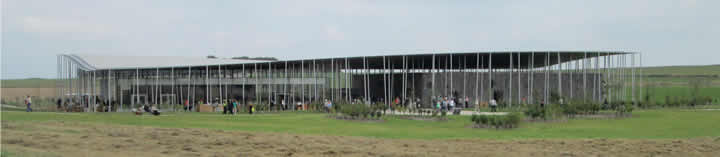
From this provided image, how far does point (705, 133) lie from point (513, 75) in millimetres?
26787

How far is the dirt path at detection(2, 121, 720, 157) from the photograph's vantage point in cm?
1355

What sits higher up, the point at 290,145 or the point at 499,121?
the point at 499,121

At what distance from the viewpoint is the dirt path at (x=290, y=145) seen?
44.5 ft

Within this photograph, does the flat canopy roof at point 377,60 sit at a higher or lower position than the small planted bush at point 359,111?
higher

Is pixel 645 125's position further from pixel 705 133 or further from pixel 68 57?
pixel 68 57

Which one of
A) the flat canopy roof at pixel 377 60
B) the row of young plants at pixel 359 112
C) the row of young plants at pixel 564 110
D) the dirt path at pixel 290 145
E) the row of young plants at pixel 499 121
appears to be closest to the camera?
the dirt path at pixel 290 145

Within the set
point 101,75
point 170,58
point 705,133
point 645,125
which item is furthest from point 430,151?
point 170,58

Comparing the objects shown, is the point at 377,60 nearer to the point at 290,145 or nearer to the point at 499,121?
the point at 499,121

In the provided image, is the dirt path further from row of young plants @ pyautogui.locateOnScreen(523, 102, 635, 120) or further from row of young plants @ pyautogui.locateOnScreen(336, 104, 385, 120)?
row of young plants @ pyautogui.locateOnScreen(336, 104, 385, 120)

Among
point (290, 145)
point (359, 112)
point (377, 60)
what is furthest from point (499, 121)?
point (377, 60)

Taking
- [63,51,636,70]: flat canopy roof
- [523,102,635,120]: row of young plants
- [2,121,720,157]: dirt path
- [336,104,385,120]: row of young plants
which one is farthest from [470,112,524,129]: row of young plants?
[63,51,636,70]: flat canopy roof

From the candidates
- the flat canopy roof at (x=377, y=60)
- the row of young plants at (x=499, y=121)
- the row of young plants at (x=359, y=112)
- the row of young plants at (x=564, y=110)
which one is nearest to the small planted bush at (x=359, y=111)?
the row of young plants at (x=359, y=112)

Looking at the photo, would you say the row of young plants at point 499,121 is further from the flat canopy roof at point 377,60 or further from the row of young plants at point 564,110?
the flat canopy roof at point 377,60

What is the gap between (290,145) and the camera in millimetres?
14922
